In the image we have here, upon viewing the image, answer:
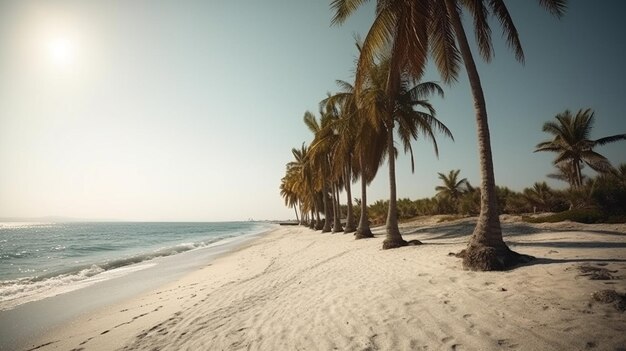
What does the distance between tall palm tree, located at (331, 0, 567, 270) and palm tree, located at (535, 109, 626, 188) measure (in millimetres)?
23422

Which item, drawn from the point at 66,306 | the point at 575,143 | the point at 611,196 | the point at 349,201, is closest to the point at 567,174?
the point at 575,143

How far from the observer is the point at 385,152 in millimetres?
17812

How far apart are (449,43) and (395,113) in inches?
213

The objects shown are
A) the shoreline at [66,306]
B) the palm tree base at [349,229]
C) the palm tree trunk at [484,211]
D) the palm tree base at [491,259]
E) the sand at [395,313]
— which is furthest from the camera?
the palm tree base at [349,229]

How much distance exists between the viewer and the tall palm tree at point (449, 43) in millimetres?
7168

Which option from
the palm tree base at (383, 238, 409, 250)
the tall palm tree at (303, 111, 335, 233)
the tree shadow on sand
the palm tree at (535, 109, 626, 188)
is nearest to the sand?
the tree shadow on sand

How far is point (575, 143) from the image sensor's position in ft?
82.3

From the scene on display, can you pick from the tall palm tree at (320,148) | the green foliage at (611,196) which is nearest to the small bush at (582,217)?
the green foliage at (611,196)

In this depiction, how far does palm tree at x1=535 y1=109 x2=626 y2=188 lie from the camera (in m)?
24.0

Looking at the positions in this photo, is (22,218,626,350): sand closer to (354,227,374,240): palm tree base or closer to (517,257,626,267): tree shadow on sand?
(517,257,626,267): tree shadow on sand

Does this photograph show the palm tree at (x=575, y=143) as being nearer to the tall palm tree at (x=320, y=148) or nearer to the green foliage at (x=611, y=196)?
the green foliage at (x=611, y=196)

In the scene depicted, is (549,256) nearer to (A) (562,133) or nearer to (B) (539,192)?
(B) (539,192)

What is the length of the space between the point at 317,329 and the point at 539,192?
85.2ft

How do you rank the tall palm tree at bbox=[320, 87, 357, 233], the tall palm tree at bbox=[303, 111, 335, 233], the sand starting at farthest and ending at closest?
the tall palm tree at bbox=[303, 111, 335, 233]
the tall palm tree at bbox=[320, 87, 357, 233]
the sand
